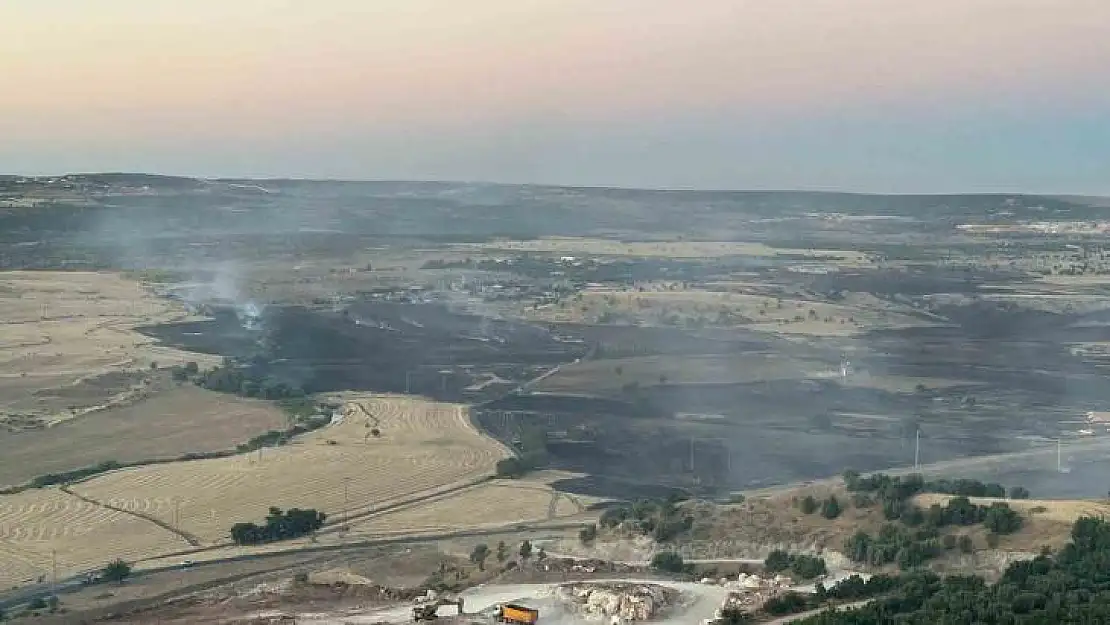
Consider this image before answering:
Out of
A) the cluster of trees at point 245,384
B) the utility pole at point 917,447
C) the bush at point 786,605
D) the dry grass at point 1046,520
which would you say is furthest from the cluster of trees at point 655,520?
the cluster of trees at point 245,384

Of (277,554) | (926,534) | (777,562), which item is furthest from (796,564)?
(277,554)

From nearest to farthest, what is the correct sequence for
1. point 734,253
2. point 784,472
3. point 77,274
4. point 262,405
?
point 784,472 < point 262,405 < point 77,274 < point 734,253

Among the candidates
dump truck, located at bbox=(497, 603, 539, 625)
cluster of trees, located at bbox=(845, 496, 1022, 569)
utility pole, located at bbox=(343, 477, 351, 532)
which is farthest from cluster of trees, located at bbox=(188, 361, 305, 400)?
cluster of trees, located at bbox=(845, 496, 1022, 569)

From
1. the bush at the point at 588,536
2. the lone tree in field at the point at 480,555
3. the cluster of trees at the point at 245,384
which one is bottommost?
the lone tree in field at the point at 480,555

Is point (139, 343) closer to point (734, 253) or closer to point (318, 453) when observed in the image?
point (318, 453)

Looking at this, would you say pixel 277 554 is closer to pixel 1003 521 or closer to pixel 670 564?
pixel 670 564

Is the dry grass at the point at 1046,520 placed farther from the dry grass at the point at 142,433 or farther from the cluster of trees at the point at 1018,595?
the dry grass at the point at 142,433

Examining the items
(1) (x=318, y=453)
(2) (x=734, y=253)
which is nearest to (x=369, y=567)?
(1) (x=318, y=453)
